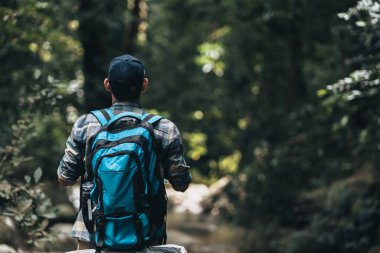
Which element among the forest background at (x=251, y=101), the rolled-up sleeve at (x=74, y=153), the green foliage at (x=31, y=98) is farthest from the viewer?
the forest background at (x=251, y=101)

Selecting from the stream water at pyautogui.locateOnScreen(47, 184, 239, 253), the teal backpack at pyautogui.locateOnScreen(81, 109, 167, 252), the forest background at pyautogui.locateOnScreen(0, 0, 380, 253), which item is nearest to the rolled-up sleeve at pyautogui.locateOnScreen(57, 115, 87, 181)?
the teal backpack at pyautogui.locateOnScreen(81, 109, 167, 252)

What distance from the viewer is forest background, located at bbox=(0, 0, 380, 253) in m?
8.27

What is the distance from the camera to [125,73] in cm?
446

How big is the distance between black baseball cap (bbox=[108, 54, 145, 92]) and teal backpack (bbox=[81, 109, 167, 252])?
0.67 feet

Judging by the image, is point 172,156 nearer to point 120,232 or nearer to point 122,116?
point 122,116

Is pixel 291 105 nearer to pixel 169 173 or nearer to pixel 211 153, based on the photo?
pixel 211 153

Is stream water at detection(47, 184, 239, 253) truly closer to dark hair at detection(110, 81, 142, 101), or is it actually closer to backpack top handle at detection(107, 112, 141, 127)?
dark hair at detection(110, 81, 142, 101)

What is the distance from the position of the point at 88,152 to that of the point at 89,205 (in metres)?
0.30

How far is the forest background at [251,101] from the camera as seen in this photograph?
8273mm

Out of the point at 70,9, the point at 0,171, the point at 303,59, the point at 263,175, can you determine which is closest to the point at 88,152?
the point at 0,171

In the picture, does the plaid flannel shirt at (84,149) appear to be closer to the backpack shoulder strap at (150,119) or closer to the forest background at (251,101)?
the backpack shoulder strap at (150,119)

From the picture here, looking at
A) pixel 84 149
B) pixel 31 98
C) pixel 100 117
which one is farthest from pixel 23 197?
pixel 100 117

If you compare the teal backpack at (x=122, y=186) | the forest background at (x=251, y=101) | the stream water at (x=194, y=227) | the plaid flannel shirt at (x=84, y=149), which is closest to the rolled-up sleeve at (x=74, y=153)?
the plaid flannel shirt at (x=84, y=149)

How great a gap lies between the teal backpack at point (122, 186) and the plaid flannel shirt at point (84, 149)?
81 mm
